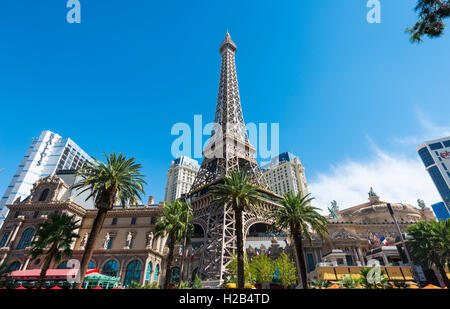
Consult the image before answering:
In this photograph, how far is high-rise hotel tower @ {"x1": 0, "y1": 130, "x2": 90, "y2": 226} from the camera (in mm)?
103312

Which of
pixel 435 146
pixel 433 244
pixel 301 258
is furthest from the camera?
pixel 435 146

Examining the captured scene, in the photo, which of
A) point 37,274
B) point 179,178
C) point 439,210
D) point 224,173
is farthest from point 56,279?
point 439,210

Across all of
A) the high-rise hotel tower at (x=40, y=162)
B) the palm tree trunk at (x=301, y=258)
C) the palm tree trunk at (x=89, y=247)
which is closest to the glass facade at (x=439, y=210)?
the palm tree trunk at (x=301, y=258)

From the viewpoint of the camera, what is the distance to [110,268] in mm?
45875

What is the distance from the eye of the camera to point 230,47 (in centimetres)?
10706

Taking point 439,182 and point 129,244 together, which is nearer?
point 129,244

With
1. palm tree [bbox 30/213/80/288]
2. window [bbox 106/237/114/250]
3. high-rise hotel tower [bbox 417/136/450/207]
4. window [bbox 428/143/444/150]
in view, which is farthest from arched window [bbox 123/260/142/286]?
window [bbox 428/143/444/150]

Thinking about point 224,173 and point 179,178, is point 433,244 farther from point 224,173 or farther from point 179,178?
point 179,178

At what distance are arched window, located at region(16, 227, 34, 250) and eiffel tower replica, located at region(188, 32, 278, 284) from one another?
35.2 meters

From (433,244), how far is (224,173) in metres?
43.3

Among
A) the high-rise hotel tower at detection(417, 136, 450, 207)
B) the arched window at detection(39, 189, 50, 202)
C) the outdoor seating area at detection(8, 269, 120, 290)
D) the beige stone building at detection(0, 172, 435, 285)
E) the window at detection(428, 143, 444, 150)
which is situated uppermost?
the window at detection(428, 143, 444, 150)

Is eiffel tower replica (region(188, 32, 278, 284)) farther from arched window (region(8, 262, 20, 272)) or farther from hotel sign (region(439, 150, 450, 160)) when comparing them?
hotel sign (region(439, 150, 450, 160))

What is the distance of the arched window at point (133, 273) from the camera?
43906 millimetres

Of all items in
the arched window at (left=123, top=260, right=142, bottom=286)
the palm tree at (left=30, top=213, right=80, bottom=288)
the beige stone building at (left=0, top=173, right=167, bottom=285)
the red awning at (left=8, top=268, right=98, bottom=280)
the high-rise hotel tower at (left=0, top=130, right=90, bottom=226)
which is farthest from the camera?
the high-rise hotel tower at (left=0, top=130, right=90, bottom=226)
